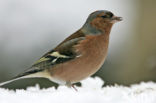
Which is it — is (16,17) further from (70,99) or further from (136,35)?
(70,99)

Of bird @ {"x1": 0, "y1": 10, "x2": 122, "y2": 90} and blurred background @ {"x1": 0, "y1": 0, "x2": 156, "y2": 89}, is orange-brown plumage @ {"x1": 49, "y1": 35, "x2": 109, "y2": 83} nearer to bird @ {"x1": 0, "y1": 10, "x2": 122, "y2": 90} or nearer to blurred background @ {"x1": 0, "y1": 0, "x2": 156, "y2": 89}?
bird @ {"x1": 0, "y1": 10, "x2": 122, "y2": 90}

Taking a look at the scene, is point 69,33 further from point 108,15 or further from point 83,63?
point 83,63

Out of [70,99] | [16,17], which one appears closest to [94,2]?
[16,17]

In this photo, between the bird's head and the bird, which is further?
the bird's head

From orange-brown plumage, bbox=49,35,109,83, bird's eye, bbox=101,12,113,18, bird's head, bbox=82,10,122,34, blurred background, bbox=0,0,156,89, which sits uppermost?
bird's eye, bbox=101,12,113,18

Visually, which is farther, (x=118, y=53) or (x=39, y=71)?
(x=118, y=53)

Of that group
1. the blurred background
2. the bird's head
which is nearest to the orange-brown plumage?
the bird's head
